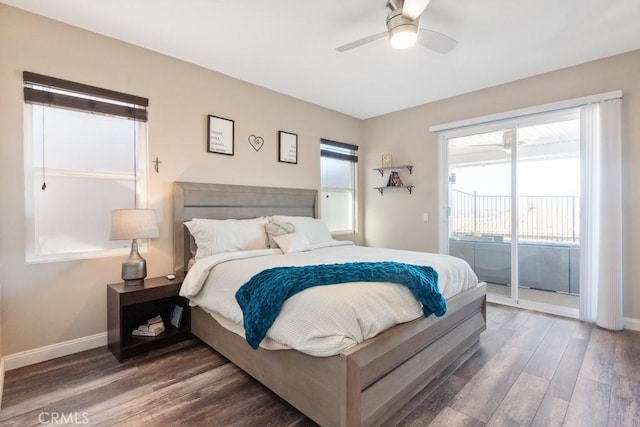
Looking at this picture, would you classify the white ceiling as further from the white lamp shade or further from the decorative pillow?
the decorative pillow

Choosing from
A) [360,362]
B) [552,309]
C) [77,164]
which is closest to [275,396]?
[360,362]

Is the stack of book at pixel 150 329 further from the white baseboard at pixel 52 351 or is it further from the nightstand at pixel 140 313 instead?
the white baseboard at pixel 52 351

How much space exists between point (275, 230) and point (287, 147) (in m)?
1.33

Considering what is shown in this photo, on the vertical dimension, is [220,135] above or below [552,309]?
above

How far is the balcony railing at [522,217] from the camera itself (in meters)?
3.48

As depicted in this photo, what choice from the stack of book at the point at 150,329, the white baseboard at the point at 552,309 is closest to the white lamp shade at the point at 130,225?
the stack of book at the point at 150,329

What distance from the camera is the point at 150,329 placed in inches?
105

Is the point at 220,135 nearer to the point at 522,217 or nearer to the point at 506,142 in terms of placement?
the point at 506,142

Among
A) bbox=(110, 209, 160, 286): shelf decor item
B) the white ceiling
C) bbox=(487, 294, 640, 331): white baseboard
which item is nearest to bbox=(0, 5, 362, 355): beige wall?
the white ceiling

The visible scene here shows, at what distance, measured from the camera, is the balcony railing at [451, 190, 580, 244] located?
3.48 m

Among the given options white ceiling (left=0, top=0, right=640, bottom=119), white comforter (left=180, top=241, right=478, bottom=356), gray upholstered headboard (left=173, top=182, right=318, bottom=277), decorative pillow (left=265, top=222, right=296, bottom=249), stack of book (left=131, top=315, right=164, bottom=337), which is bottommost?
stack of book (left=131, top=315, right=164, bottom=337)

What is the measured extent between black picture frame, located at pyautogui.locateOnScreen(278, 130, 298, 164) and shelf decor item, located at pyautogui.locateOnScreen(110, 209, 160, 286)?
71.7 inches

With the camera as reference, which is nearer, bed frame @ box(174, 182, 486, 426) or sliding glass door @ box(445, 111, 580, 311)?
bed frame @ box(174, 182, 486, 426)

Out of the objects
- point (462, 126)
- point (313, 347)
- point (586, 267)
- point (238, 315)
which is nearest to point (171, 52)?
point (238, 315)
